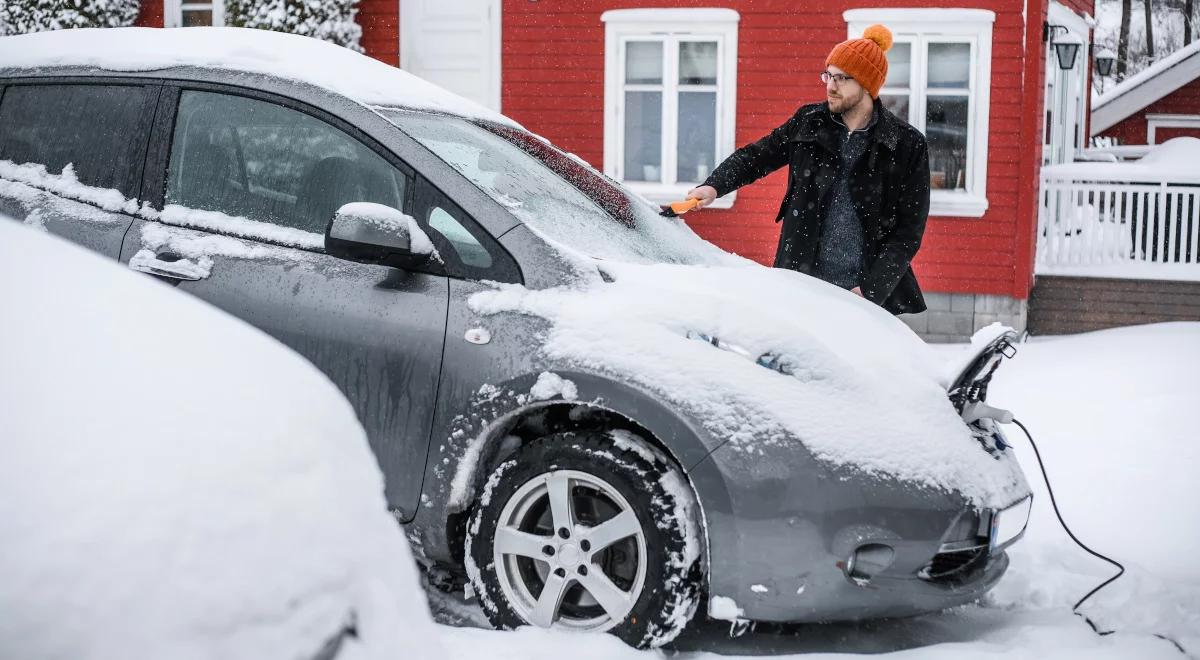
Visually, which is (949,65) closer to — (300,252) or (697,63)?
(697,63)

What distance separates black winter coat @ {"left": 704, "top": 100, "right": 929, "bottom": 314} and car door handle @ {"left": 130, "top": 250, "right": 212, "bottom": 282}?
2328 millimetres

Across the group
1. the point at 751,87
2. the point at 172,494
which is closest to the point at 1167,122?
the point at 751,87

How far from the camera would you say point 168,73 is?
3.97m

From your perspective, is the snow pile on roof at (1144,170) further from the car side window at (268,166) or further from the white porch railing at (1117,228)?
the car side window at (268,166)

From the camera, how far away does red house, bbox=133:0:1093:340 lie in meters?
11.1

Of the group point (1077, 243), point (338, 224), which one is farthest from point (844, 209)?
point (1077, 243)

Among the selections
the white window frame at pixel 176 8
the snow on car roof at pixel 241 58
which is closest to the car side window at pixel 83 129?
the snow on car roof at pixel 241 58

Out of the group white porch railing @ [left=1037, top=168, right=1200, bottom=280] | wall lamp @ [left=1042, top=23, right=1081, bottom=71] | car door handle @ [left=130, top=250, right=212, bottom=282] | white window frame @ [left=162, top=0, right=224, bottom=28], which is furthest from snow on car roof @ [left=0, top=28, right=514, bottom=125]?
wall lamp @ [left=1042, top=23, right=1081, bottom=71]

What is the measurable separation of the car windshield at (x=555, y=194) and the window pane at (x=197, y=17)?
389 inches

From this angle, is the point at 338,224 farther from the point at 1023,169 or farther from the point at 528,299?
the point at 1023,169

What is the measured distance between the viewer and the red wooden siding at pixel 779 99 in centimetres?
1106

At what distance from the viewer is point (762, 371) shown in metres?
3.16

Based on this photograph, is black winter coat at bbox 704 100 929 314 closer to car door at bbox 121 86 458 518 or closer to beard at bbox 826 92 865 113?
beard at bbox 826 92 865 113

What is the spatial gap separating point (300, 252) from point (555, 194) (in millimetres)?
851
